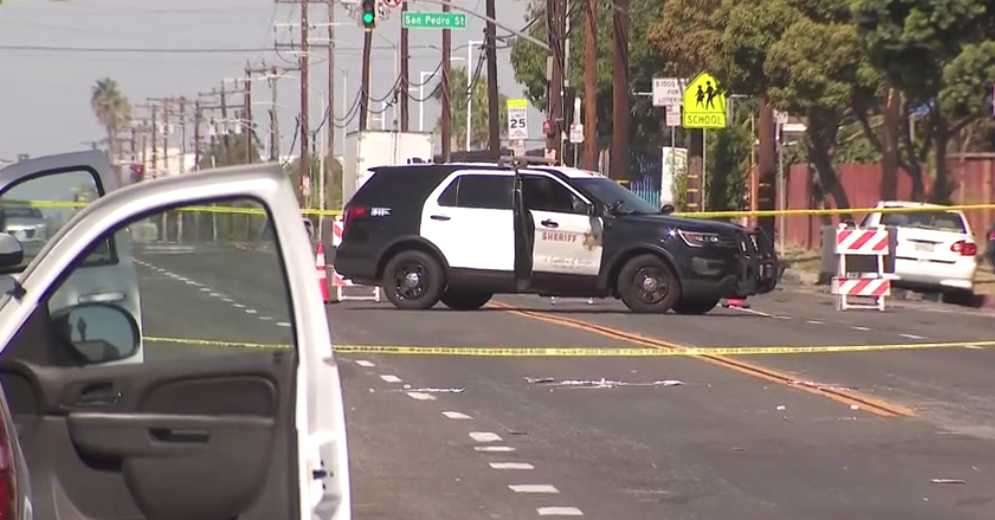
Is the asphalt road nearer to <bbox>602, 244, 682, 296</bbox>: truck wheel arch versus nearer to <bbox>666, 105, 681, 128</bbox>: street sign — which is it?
<bbox>602, 244, 682, 296</bbox>: truck wheel arch

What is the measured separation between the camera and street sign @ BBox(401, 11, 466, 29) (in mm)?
41375

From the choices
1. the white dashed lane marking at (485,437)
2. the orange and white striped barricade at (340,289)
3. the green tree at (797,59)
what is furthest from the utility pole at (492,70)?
the white dashed lane marking at (485,437)

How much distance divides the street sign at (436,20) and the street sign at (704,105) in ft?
23.4

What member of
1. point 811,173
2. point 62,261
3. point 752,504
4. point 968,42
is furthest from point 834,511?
point 811,173

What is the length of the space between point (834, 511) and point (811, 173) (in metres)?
38.4

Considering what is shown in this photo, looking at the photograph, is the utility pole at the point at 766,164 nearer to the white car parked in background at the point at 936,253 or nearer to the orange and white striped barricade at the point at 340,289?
the white car parked in background at the point at 936,253

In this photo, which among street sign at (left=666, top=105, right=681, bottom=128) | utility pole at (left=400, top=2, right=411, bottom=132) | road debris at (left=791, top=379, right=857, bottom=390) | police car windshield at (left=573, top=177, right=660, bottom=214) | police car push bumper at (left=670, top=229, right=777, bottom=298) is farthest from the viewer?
utility pole at (left=400, top=2, right=411, bottom=132)

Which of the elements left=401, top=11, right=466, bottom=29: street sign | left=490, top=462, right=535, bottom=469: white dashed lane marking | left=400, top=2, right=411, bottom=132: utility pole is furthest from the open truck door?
left=400, top=2, right=411, bottom=132: utility pole

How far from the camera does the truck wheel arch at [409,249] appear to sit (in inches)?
869

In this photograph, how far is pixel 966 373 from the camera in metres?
15.4

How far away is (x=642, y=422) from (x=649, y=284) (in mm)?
9361

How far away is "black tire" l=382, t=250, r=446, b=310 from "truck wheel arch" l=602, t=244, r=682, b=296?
214 centimetres

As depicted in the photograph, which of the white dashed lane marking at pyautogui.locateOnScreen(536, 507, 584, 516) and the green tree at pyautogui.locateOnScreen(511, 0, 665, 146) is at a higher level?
the green tree at pyautogui.locateOnScreen(511, 0, 665, 146)

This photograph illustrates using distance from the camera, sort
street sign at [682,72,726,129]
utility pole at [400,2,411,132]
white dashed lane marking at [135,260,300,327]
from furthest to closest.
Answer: utility pole at [400,2,411,132], street sign at [682,72,726,129], white dashed lane marking at [135,260,300,327]
